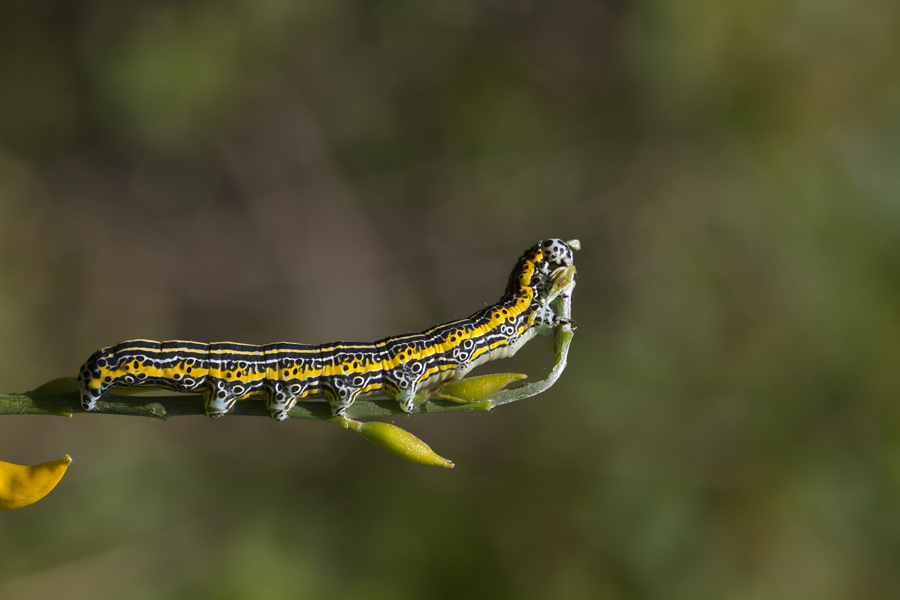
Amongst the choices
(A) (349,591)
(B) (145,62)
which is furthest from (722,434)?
(B) (145,62)

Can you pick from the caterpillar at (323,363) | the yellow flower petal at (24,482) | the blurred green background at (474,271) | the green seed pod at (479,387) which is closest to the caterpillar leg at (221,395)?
the caterpillar at (323,363)

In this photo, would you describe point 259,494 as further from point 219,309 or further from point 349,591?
point 219,309

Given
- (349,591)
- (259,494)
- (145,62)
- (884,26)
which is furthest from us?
(884,26)

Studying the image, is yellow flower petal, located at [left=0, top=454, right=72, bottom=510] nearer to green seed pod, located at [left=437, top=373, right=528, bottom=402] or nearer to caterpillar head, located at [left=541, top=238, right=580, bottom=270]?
green seed pod, located at [left=437, top=373, right=528, bottom=402]

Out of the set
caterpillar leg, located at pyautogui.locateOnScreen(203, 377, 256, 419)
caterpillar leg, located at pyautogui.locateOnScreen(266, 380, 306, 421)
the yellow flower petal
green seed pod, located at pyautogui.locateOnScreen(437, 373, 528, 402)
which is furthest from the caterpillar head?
the yellow flower petal

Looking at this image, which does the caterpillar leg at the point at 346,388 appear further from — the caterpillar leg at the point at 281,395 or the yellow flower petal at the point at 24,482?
the yellow flower petal at the point at 24,482

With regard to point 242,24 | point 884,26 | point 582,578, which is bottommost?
point 582,578

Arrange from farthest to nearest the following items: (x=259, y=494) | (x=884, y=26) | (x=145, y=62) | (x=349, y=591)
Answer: (x=884, y=26)
(x=145, y=62)
(x=259, y=494)
(x=349, y=591)
